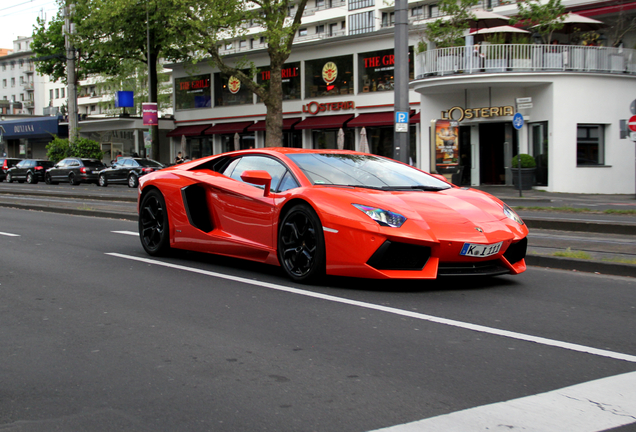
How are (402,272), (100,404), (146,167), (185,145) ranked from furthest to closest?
(185,145) → (146,167) → (402,272) → (100,404)

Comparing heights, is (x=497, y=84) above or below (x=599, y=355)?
above

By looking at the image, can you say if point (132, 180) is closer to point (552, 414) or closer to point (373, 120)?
point (373, 120)

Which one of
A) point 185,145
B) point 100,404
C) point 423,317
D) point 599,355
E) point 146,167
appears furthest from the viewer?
point 185,145

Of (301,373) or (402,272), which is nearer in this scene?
(301,373)

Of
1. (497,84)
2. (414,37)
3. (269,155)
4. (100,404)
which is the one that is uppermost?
(414,37)

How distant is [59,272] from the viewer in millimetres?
7176

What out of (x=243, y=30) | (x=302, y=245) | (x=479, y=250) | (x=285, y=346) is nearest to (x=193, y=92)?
(x=243, y=30)

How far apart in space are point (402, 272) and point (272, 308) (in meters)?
1.11

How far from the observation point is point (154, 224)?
8227 millimetres

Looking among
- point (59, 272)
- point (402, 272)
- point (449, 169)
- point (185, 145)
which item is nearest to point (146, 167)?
point (185, 145)

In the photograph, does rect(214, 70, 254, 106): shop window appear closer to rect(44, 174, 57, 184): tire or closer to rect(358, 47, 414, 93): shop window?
rect(358, 47, 414, 93): shop window

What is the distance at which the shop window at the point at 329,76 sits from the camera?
37.8 meters

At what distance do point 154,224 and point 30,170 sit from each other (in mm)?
37948

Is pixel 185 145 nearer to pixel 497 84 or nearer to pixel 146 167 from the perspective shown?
pixel 146 167
